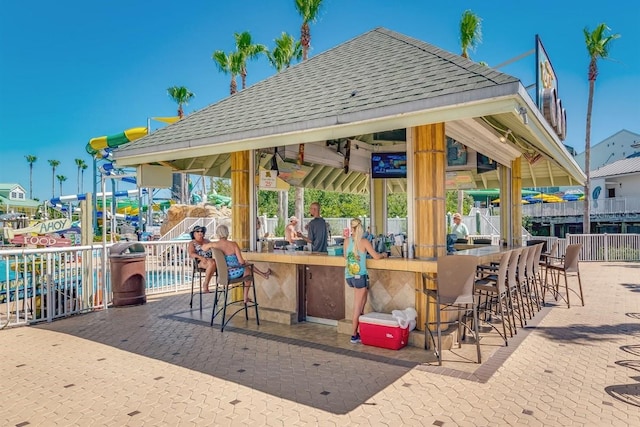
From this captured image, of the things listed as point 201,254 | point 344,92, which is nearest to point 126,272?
point 201,254

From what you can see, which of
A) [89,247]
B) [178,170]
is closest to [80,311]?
[89,247]

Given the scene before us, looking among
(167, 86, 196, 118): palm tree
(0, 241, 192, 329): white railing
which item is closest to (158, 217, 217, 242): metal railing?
(0, 241, 192, 329): white railing

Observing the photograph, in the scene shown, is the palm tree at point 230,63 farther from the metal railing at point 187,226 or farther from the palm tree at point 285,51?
the metal railing at point 187,226

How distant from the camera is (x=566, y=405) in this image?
11.4ft

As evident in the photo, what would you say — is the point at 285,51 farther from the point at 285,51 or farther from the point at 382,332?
the point at 382,332

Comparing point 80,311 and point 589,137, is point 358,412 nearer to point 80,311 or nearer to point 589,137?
point 80,311

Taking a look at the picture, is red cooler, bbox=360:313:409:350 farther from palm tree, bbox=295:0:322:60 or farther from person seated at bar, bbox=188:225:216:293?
palm tree, bbox=295:0:322:60

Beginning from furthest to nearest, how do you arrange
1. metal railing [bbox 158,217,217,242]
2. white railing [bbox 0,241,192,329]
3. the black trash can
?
1. metal railing [bbox 158,217,217,242]
2. the black trash can
3. white railing [bbox 0,241,192,329]

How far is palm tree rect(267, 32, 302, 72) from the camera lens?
23625 mm

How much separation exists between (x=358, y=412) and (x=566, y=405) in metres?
1.73

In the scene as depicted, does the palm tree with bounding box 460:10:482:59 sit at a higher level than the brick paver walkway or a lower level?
higher

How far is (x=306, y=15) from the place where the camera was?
2066 cm

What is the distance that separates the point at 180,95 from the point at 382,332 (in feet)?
98.4

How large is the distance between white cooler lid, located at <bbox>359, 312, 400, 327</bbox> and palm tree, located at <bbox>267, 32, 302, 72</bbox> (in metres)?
20.9
